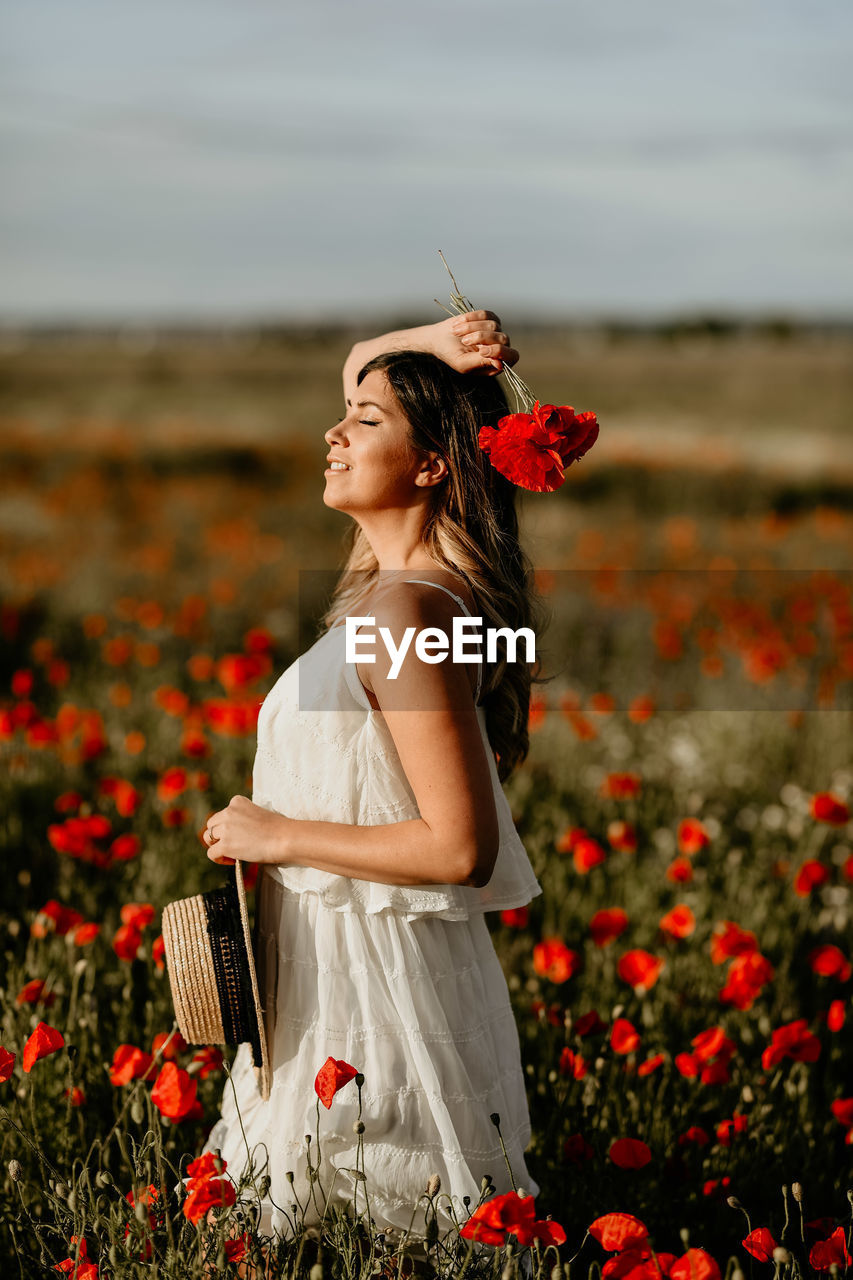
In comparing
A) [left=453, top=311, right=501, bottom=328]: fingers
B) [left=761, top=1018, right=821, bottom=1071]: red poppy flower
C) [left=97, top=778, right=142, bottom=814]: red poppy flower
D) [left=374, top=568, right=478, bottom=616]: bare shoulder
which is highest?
[left=453, top=311, right=501, bottom=328]: fingers

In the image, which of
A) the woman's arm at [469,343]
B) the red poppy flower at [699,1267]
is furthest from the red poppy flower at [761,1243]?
the woman's arm at [469,343]

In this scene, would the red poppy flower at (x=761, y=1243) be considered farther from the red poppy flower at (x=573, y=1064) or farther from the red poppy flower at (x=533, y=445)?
the red poppy flower at (x=533, y=445)

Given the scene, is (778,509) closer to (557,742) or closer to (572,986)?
(557,742)

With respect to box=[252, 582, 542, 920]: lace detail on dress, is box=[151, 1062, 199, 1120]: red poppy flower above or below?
below

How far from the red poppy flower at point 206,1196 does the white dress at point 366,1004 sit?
24cm

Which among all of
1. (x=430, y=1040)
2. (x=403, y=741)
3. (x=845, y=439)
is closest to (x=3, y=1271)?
(x=430, y=1040)

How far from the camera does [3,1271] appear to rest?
221 centimetres

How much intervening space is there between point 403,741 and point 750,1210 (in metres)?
1.45

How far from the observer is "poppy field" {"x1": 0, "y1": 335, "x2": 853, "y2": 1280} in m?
1.94

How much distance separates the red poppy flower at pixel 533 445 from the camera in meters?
1.88

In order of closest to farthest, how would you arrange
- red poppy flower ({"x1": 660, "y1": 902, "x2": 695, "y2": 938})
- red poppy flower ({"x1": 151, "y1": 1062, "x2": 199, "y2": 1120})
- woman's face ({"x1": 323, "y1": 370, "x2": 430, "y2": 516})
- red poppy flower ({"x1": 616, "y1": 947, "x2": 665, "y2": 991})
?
1. red poppy flower ({"x1": 151, "y1": 1062, "x2": 199, "y2": 1120})
2. woman's face ({"x1": 323, "y1": 370, "x2": 430, "y2": 516})
3. red poppy flower ({"x1": 616, "y1": 947, "x2": 665, "y2": 991})
4. red poppy flower ({"x1": 660, "y1": 902, "x2": 695, "y2": 938})

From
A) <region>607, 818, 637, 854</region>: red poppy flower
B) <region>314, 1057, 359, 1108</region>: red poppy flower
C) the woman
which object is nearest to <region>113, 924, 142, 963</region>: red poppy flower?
the woman

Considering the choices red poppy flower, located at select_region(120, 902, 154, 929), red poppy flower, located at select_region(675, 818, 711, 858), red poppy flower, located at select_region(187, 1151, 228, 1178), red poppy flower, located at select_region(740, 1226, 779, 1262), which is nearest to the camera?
red poppy flower, located at select_region(740, 1226, 779, 1262)

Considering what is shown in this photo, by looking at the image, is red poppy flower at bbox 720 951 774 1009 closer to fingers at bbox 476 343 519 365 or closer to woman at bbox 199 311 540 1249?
woman at bbox 199 311 540 1249
